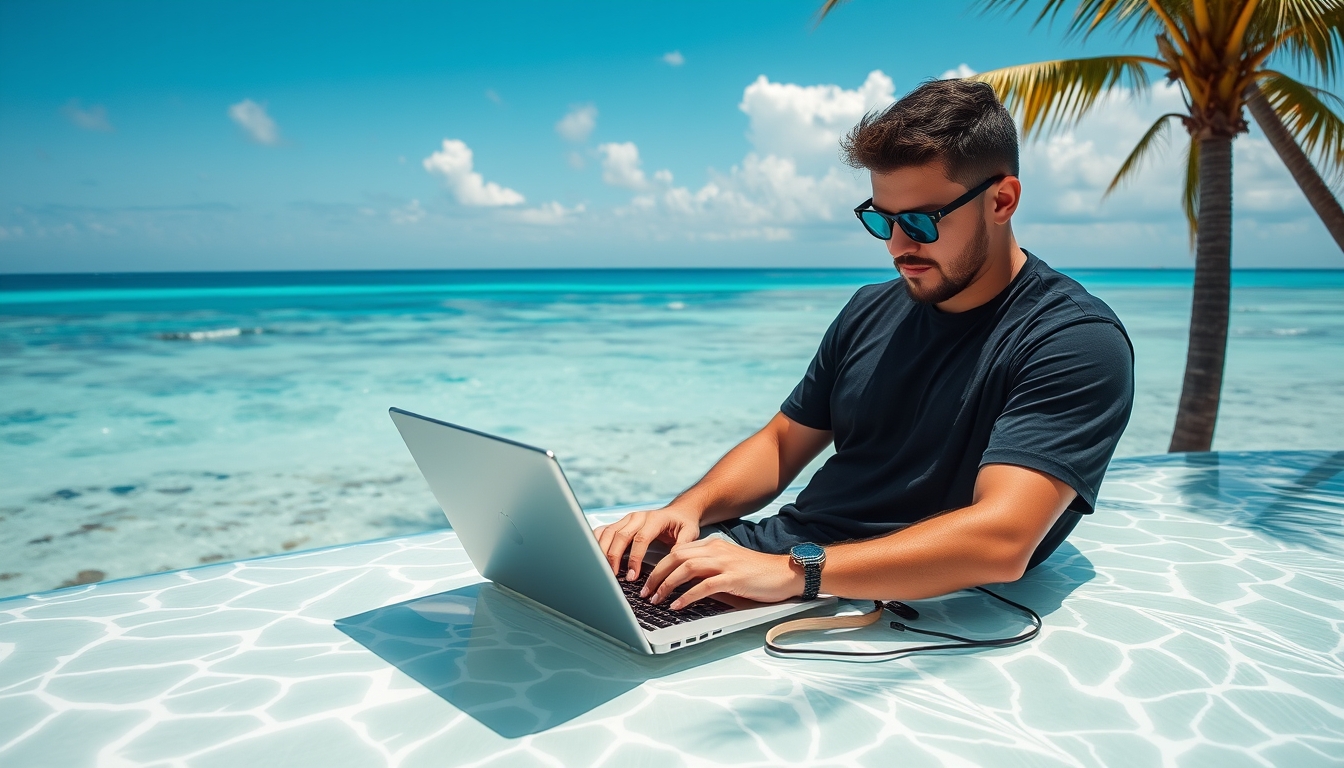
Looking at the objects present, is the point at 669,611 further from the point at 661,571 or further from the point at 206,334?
the point at 206,334

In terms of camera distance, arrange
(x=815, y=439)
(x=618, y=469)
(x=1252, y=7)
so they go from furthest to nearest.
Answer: (x=618, y=469) → (x=1252, y=7) → (x=815, y=439)

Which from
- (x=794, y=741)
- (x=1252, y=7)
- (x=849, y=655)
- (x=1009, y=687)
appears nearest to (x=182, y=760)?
(x=794, y=741)

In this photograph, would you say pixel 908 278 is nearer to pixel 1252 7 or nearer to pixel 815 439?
pixel 815 439

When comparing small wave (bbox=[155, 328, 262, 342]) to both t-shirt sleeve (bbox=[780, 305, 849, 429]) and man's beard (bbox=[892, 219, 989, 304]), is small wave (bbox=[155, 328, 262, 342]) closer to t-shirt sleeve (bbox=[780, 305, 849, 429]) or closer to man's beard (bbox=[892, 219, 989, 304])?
t-shirt sleeve (bbox=[780, 305, 849, 429])

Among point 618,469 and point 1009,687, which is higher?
point 1009,687

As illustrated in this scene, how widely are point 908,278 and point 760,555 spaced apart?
2.31 ft

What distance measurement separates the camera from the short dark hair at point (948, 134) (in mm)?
1723

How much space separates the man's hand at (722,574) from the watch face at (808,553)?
0.02 m

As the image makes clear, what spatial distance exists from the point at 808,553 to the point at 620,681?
0.42 metres

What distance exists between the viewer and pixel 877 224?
6.07ft

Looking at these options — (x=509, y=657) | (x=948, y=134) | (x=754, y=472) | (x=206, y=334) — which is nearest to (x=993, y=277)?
(x=948, y=134)

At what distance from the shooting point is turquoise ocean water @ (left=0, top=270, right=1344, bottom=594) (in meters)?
5.52

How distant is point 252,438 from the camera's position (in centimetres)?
813

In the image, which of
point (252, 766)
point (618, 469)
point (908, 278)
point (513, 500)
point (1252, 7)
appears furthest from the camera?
point (618, 469)
